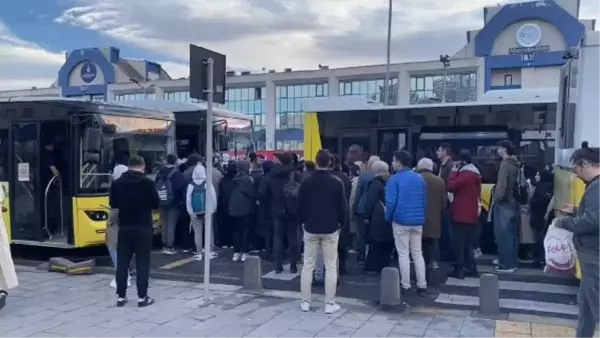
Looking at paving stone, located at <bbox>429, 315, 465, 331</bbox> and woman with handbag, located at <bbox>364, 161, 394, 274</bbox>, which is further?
woman with handbag, located at <bbox>364, 161, 394, 274</bbox>

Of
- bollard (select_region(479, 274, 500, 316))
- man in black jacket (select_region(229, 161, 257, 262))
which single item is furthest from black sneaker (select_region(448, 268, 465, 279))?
man in black jacket (select_region(229, 161, 257, 262))

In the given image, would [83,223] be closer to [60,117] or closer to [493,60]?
[60,117]

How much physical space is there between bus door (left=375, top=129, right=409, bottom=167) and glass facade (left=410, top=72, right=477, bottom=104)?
121 ft

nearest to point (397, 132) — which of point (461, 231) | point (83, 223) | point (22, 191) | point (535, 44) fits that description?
point (461, 231)

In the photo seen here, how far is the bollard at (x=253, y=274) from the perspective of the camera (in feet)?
25.8

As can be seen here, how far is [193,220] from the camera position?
1009cm

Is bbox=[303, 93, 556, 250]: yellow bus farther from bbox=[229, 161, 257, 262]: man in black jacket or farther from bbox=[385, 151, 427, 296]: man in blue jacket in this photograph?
bbox=[229, 161, 257, 262]: man in black jacket

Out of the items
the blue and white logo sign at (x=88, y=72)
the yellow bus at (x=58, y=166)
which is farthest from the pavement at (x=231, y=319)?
the blue and white logo sign at (x=88, y=72)

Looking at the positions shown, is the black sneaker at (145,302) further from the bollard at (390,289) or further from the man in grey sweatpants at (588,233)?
the man in grey sweatpants at (588,233)

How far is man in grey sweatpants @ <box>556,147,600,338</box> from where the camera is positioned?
4660 millimetres

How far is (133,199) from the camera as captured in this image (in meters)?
6.92

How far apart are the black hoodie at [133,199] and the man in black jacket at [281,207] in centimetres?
214

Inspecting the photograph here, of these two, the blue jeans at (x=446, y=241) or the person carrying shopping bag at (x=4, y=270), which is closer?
the person carrying shopping bag at (x=4, y=270)

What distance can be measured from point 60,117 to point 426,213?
627 cm
